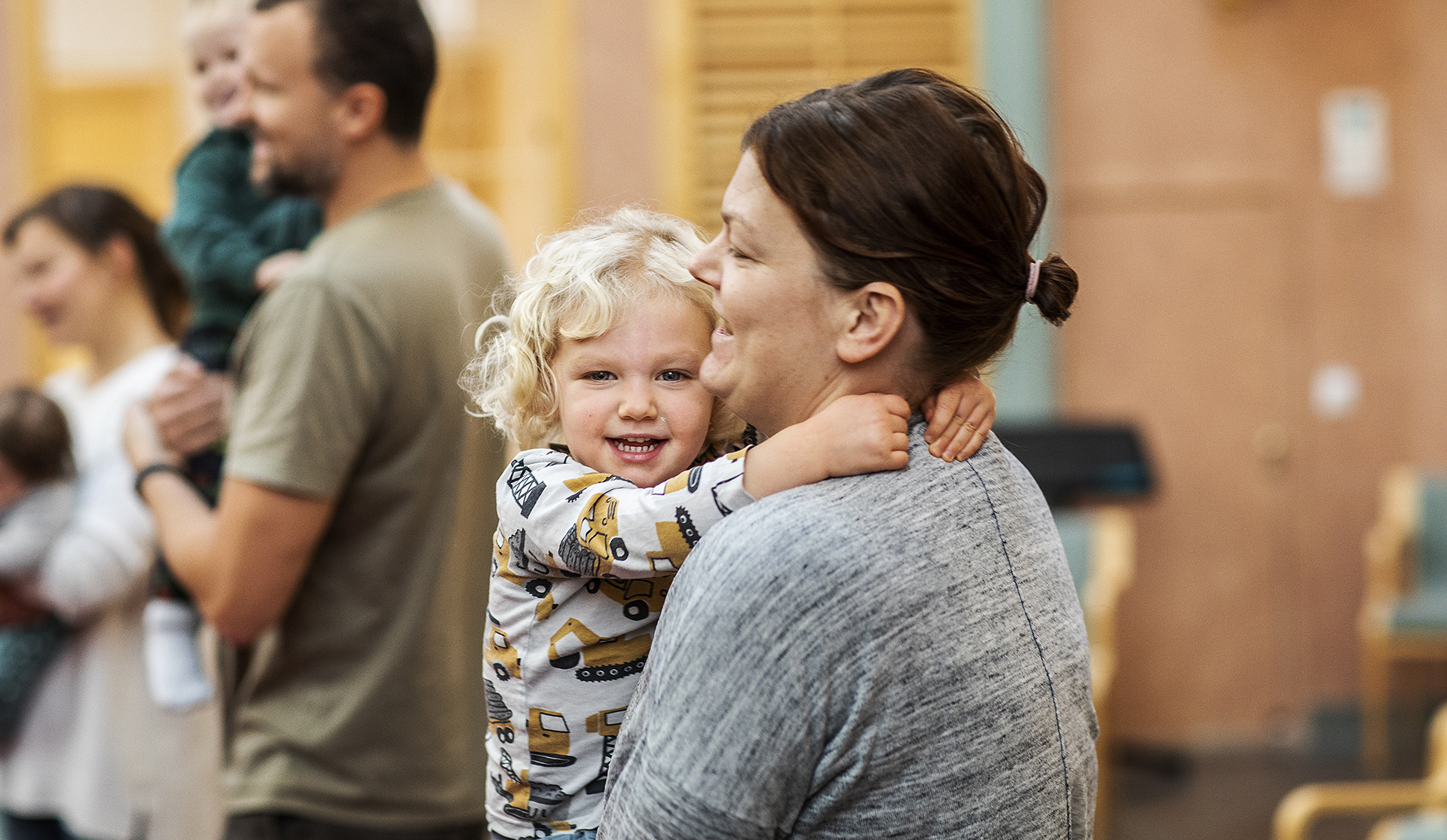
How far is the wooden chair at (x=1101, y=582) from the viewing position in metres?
4.72


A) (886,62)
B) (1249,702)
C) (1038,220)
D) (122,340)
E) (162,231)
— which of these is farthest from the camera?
(1249,702)

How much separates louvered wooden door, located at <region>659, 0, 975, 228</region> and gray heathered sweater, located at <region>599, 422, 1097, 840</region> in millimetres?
4840

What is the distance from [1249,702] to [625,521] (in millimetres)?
5823

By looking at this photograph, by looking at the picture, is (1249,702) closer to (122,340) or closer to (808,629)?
(122,340)

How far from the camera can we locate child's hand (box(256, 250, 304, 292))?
230 centimetres

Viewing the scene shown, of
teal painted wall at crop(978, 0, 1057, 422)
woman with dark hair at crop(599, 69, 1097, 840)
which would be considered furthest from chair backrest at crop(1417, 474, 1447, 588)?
woman with dark hair at crop(599, 69, 1097, 840)

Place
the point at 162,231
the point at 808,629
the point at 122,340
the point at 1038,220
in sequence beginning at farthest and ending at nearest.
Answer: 1. the point at 122,340
2. the point at 162,231
3. the point at 1038,220
4. the point at 808,629

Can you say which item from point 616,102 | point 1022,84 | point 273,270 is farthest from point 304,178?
point 1022,84

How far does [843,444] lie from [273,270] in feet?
5.30

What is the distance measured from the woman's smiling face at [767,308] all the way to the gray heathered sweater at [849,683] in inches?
3.9

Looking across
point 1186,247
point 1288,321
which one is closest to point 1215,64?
point 1186,247

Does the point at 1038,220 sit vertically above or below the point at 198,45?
below

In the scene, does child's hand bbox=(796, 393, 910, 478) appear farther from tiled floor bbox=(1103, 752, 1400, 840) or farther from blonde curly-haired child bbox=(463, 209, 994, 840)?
tiled floor bbox=(1103, 752, 1400, 840)

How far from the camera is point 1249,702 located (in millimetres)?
6223
